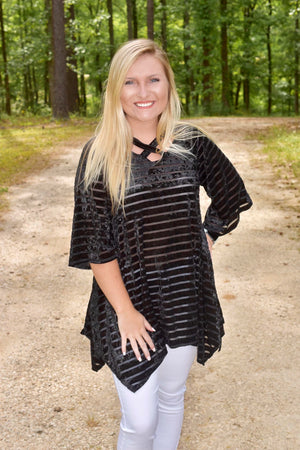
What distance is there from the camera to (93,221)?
209 cm

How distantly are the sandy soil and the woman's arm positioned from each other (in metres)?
1.46

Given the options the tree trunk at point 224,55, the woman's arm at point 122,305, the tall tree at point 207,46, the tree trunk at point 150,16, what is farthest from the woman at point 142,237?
the tall tree at point 207,46

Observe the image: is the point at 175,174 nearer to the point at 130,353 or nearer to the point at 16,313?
the point at 130,353

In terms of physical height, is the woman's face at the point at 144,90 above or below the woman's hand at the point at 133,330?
above

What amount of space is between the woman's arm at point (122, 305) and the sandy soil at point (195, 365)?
1.46m

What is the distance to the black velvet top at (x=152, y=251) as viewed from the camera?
2100 mm

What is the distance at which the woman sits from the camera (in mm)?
2088

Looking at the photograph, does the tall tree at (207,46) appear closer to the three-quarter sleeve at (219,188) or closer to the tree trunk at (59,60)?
the tree trunk at (59,60)

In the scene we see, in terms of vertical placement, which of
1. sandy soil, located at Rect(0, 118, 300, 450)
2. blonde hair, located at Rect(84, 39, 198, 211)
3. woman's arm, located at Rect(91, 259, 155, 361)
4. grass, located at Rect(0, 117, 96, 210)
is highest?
blonde hair, located at Rect(84, 39, 198, 211)

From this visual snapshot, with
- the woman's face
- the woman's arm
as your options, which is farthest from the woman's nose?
the woman's arm

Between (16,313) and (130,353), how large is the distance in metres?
3.21

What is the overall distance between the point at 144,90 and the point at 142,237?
0.63 meters

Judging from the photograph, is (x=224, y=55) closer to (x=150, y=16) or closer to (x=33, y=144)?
(x=150, y=16)

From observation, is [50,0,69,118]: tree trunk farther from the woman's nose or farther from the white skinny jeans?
the white skinny jeans
